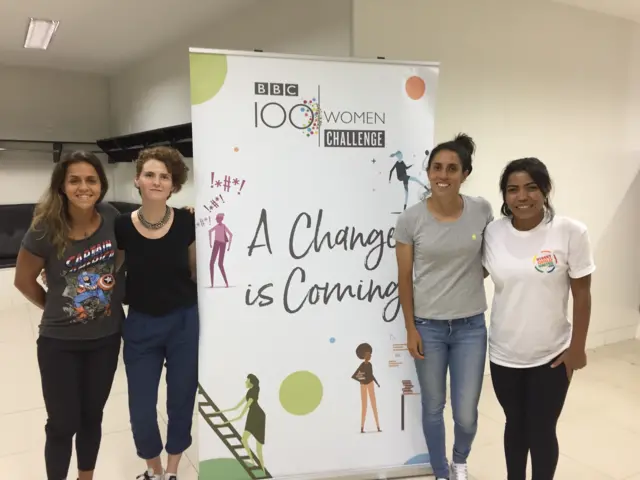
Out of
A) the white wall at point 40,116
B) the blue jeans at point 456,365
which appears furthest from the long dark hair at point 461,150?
the white wall at point 40,116

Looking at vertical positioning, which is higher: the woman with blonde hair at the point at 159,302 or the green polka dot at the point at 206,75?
the green polka dot at the point at 206,75

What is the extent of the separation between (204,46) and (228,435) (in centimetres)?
335

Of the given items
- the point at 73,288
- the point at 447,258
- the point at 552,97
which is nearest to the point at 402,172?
the point at 447,258

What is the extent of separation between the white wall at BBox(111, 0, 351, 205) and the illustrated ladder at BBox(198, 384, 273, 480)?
5.50ft

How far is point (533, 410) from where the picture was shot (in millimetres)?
1746

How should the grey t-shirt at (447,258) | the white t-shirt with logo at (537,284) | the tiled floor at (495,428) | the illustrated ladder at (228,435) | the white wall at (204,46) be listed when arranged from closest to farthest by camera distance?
the white t-shirt with logo at (537,284) < the grey t-shirt at (447,258) < the illustrated ladder at (228,435) < the tiled floor at (495,428) < the white wall at (204,46)

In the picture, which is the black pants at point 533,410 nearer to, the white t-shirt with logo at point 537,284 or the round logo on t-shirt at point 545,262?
the white t-shirt with logo at point 537,284

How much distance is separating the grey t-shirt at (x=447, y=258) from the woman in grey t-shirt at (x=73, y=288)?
44.0 inches

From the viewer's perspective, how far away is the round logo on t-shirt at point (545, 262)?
168 cm

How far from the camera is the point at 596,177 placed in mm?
3988

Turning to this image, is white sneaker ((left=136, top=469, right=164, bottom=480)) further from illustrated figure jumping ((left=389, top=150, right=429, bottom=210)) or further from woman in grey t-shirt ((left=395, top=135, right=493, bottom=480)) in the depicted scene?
illustrated figure jumping ((left=389, top=150, right=429, bottom=210))

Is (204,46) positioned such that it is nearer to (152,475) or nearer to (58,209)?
(58,209)

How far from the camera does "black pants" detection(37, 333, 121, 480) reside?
1.82 meters

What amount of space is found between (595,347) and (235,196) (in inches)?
138
